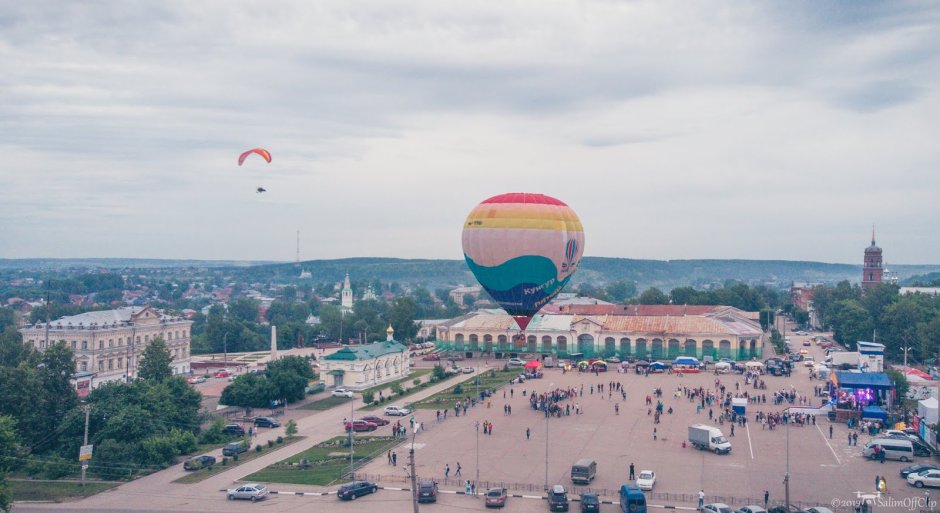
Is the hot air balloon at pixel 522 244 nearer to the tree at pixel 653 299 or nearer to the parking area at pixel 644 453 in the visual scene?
the parking area at pixel 644 453

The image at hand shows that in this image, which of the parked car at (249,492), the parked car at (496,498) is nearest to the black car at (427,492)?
the parked car at (496,498)

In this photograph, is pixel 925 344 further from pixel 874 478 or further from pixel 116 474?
pixel 116 474

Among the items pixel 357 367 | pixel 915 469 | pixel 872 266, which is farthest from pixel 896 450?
pixel 872 266

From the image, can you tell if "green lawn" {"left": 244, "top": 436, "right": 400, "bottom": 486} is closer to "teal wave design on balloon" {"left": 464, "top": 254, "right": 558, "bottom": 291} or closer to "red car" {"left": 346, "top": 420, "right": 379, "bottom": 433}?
"red car" {"left": 346, "top": 420, "right": 379, "bottom": 433}

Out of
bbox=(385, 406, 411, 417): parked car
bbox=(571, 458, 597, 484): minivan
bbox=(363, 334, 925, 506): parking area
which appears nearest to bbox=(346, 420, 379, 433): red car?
bbox=(363, 334, 925, 506): parking area

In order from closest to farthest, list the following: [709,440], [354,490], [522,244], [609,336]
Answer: [354,490]
[709,440]
[522,244]
[609,336]

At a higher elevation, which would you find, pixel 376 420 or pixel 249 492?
pixel 376 420

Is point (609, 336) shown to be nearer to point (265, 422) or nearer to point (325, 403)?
point (325, 403)
